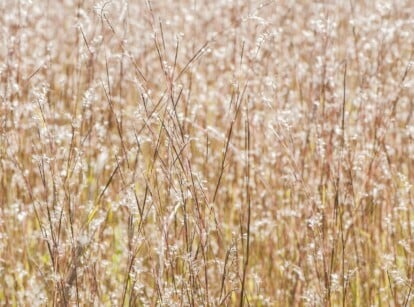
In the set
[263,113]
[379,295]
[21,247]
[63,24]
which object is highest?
[63,24]

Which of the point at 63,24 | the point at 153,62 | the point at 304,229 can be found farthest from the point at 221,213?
the point at 63,24

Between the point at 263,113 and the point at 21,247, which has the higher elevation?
A: the point at 263,113

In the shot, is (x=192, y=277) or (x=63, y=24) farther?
(x=63, y=24)

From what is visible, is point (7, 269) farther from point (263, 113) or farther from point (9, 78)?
point (263, 113)

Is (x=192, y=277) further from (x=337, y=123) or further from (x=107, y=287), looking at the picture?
(x=337, y=123)

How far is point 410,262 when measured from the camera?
1.96 metres

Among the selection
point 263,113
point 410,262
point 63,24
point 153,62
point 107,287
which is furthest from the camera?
point 63,24

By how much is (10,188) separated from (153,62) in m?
1.70

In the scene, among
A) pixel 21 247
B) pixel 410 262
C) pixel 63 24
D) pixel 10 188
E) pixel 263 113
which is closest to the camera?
pixel 410 262

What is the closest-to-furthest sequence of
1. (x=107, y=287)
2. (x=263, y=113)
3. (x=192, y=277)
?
(x=192, y=277) → (x=107, y=287) → (x=263, y=113)

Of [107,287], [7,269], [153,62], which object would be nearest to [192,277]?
[107,287]

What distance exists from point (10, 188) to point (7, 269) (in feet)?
1.39

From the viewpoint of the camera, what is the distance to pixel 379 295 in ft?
6.71

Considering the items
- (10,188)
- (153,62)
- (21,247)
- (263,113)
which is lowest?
(21,247)
